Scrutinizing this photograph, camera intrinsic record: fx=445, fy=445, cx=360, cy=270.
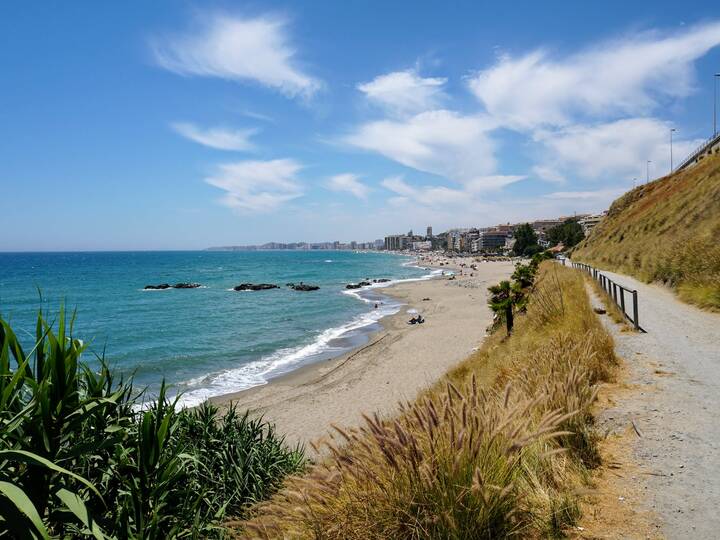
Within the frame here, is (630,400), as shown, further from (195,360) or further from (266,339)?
(266,339)

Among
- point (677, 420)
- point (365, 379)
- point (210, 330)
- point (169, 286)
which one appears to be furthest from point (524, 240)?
point (677, 420)

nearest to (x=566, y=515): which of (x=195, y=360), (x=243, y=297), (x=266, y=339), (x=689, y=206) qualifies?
(x=195, y=360)

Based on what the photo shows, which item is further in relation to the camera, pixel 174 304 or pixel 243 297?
pixel 243 297

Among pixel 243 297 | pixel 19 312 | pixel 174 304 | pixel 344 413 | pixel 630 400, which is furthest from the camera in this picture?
pixel 243 297

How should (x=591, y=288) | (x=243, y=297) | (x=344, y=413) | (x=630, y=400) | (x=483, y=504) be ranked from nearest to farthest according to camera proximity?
(x=483, y=504) → (x=630, y=400) → (x=344, y=413) → (x=591, y=288) → (x=243, y=297)

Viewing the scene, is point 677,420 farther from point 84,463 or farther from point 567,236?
point 567,236

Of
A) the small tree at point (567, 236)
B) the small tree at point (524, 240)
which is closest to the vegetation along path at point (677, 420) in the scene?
the small tree at point (567, 236)

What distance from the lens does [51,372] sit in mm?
2787

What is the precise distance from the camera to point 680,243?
60.5 ft

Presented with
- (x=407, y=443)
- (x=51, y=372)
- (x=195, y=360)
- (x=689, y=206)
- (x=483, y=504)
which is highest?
(x=689, y=206)

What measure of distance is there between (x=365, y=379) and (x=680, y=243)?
14.6 metres

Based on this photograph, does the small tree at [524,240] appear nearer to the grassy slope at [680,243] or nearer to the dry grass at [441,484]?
the grassy slope at [680,243]

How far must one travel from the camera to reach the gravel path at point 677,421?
127 inches

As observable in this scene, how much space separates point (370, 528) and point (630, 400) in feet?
14.0
